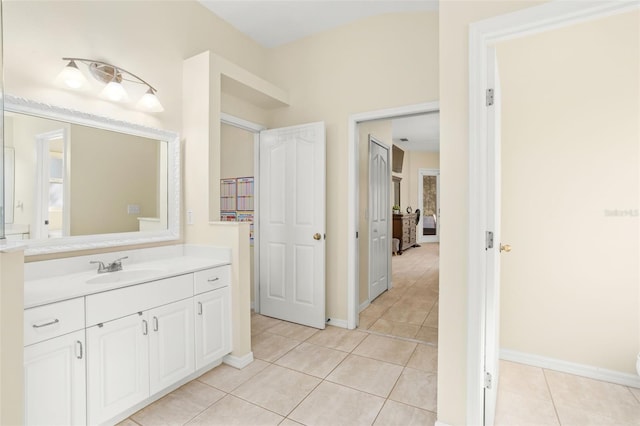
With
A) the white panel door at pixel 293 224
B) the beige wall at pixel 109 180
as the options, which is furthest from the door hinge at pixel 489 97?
the beige wall at pixel 109 180

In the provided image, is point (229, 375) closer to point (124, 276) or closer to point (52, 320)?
point (124, 276)

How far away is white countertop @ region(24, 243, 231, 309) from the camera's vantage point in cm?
149

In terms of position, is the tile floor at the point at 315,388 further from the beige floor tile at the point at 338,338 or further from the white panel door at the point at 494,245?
the white panel door at the point at 494,245

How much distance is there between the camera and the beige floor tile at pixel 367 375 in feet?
6.96

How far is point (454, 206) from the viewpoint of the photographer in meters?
1.62

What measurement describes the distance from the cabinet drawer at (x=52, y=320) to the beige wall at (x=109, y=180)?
69 cm

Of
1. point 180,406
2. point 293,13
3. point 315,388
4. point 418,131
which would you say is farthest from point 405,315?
point 418,131

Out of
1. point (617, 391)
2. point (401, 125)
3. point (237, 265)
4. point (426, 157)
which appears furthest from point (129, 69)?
point (426, 157)

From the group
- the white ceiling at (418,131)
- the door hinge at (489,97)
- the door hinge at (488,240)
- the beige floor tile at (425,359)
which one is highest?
the white ceiling at (418,131)

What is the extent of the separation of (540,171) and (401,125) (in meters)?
4.33

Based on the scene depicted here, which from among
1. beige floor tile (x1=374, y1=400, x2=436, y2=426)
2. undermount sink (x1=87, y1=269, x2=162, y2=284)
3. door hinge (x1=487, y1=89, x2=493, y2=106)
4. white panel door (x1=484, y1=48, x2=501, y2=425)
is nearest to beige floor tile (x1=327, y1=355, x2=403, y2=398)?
beige floor tile (x1=374, y1=400, x2=436, y2=426)

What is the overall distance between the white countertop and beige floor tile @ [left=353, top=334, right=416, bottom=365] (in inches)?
54.3

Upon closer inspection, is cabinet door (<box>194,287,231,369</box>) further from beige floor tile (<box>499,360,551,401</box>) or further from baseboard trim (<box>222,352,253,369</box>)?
beige floor tile (<box>499,360,551,401</box>)

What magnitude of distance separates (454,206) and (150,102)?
2.24 m
